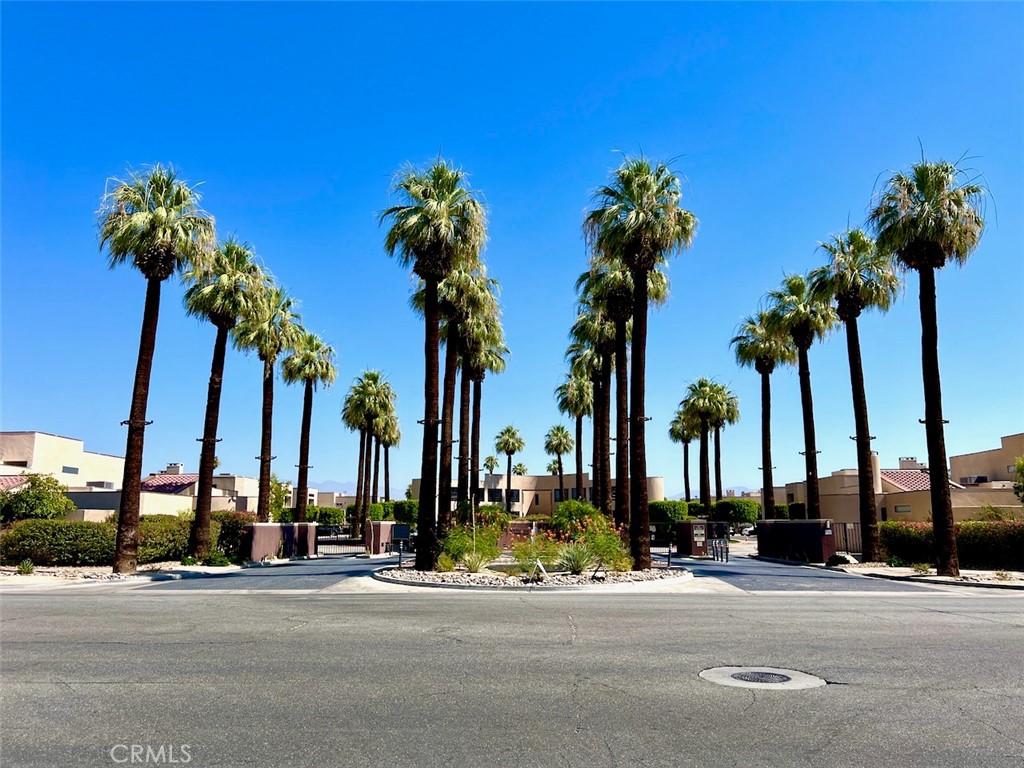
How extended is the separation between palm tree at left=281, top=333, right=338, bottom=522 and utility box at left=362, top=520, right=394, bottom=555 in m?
6.15

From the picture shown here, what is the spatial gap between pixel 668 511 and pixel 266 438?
36476 millimetres

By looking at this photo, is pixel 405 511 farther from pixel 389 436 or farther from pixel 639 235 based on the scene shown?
pixel 639 235

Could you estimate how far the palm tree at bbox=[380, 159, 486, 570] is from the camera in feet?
75.8

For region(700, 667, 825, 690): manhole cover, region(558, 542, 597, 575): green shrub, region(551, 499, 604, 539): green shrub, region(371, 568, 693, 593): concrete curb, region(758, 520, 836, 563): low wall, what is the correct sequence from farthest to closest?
region(551, 499, 604, 539): green shrub → region(758, 520, 836, 563): low wall → region(558, 542, 597, 575): green shrub → region(371, 568, 693, 593): concrete curb → region(700, 667, 825, 690): manhole cover

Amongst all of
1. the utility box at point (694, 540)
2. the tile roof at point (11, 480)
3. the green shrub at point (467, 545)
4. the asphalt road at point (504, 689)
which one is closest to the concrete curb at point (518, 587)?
the green shrub at point (467, 545)

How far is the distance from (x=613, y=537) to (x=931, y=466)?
10.1 meters

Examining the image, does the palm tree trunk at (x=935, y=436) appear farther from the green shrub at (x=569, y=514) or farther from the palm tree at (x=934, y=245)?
the green shrub at (x=569, y=514)

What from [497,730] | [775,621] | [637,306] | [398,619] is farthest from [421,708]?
[637,306]

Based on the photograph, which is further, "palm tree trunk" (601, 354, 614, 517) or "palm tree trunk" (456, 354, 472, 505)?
"palm tree trunk" (601, 354, 614, 517)

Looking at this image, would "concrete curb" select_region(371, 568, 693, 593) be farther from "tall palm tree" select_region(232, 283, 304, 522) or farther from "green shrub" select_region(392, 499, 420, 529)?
"green shrub" select_region(392, 499, 420, 529)

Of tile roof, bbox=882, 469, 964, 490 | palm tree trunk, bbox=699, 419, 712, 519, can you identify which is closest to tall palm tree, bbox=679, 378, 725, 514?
palm tree trunk, bbox=699, 419, 712, 519

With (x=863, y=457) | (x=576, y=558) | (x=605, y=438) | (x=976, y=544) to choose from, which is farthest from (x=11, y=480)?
(x=976, y=544)

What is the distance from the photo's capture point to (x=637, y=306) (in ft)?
80.4

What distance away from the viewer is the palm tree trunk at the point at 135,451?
23484mm
